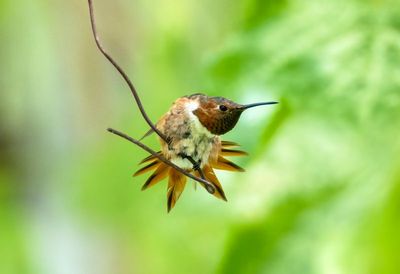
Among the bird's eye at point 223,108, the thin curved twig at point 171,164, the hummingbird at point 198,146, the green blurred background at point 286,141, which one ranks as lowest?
the thin curved twig at point 171,164

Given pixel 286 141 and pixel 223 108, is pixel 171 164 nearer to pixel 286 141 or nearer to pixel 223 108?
pixel 223 108

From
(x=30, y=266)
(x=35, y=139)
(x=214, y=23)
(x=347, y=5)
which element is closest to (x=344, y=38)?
(x=347, y=5)

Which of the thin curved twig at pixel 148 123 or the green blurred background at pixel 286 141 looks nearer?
the thin curved twig at pixel 148 123

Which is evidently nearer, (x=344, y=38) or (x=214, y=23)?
(x=344, y=38)

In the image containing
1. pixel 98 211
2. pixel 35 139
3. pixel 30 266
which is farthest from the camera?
pixel 35 139

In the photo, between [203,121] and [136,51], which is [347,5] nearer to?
[203,121]

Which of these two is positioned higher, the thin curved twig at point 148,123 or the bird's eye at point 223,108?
the bird's eye at point 223,108

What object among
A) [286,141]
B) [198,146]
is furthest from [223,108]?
[286,141]

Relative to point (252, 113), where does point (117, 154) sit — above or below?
above
